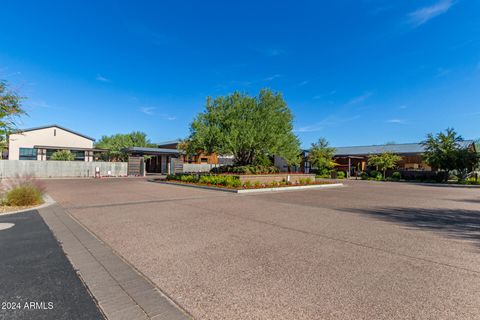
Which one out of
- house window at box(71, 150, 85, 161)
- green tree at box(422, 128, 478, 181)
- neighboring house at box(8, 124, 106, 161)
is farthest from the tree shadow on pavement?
house window at box(71, 150, 85, 161)

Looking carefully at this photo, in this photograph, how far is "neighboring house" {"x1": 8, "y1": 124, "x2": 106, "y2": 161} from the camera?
36.0 m

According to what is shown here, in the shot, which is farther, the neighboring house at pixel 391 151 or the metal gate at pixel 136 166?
the neighboring house at pixel 391 151

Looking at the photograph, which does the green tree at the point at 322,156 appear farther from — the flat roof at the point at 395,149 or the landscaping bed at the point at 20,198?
the landscaping bed at the point at 20,198

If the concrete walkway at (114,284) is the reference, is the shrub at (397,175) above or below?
above

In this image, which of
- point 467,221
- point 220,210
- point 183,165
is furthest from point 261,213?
point 183,165

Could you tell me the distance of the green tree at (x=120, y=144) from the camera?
41.3m

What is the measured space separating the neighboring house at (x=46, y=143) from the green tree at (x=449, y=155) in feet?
147

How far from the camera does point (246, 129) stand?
→ 62.3ft

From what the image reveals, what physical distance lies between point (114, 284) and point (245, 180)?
1393 cm

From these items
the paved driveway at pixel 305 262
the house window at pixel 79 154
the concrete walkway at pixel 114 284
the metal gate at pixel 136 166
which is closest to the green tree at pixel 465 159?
the paved driveway at pixel 305 262

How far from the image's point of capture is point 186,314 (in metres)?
2.66

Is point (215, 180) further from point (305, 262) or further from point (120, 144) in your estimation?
point (120, 144)

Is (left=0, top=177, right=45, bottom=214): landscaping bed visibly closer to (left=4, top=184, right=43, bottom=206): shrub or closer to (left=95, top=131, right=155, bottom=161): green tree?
(left=4, top=184, right=43, bottom=206): shrub

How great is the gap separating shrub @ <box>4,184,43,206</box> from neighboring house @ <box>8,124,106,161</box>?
97.4ft
